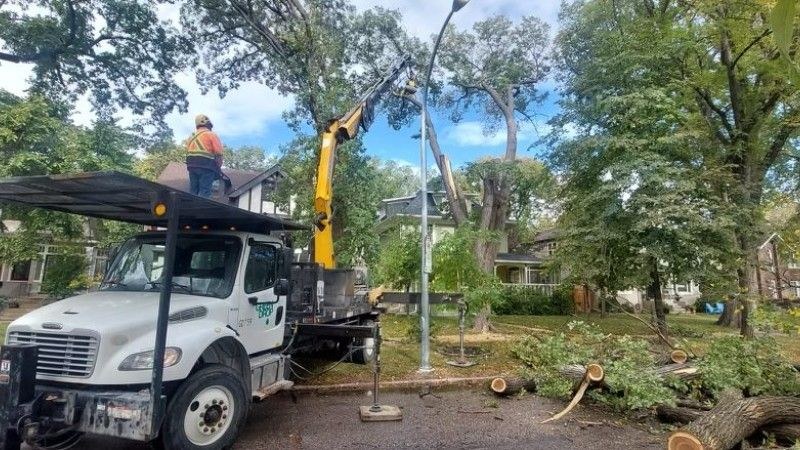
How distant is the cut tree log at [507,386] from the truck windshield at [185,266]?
4.69 meters

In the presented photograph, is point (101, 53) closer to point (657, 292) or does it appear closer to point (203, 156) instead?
point (203, 156)

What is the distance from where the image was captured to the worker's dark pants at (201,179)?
22.8 feet

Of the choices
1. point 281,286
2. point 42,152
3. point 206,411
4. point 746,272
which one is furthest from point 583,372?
point 42,152

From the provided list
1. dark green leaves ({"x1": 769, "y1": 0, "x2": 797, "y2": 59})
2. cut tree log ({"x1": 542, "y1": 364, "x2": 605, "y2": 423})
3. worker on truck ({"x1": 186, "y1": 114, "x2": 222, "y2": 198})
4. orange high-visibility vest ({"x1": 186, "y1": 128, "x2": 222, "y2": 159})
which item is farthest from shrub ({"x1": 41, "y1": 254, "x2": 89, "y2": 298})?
dark green leaves ({"x1": 769, "y1": 0, "x2": 797, "y2": 59})

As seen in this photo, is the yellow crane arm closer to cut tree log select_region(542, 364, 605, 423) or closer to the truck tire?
the truck tire

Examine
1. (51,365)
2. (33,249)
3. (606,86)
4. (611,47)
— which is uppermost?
(611,47)

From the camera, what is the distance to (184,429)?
4.26m

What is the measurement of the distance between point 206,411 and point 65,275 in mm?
13790

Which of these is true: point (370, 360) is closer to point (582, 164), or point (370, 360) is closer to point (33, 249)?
point (582, 164)

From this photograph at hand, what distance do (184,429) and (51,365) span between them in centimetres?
133

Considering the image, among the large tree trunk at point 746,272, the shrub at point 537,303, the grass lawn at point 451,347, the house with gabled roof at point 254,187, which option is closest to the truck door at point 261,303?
the grass lawn at point 451,347

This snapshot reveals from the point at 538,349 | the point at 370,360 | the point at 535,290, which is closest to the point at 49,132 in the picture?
the point at 370,360

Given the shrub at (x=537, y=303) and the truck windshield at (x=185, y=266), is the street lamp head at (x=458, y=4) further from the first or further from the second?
the shrub at (x=537, y=303)

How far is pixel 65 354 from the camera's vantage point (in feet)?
13.5
